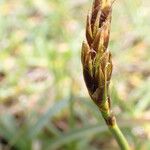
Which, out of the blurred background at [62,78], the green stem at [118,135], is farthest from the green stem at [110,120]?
the blurred background at [62,78]

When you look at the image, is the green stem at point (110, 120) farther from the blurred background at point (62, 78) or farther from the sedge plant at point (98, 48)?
the blurred background at point (62, 78)

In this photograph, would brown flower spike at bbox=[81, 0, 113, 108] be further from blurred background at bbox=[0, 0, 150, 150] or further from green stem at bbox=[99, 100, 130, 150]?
blurred background at bbox=[0, 0, 150, 150]

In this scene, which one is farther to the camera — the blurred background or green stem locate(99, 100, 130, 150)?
the blurred background

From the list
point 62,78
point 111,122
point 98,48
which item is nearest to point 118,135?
point 111,122

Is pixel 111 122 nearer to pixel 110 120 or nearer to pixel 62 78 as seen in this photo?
pixel 110 120

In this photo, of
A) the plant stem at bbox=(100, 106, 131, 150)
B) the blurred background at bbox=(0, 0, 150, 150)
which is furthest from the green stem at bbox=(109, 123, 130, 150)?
the blurred background at bbox=(0, 0, 150, 150)

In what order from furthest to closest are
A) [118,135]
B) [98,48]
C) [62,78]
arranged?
[62,78] → [118,135] → [98,48]
